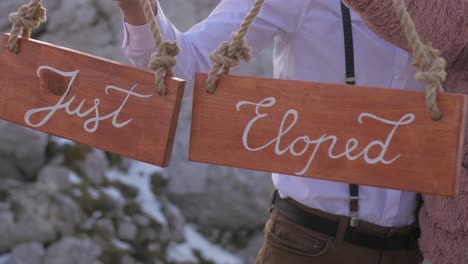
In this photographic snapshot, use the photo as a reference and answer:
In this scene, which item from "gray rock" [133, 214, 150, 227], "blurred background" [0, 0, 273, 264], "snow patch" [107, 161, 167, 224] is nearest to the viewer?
"blurred background" [0, 0, 273, 264]

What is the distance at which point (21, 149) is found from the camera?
9.95 ft

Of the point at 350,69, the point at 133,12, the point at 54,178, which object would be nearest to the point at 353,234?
the point at 350,69

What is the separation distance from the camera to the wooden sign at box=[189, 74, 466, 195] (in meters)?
0.73

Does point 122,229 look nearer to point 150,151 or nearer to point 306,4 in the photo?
point 306,4

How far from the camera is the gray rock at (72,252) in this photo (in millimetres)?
2674

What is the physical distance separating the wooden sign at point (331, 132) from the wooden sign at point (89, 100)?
1.8 inches

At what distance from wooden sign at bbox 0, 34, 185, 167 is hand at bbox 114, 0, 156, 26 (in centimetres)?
14

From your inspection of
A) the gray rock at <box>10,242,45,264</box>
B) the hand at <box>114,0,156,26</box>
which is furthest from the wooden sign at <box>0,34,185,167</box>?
the gray rock at <box>10,242,45,264</box>

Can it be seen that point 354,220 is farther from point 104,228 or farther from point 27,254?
point 104,228

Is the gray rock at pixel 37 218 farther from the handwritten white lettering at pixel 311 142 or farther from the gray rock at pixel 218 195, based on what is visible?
the handwritten white lettering at pixel 311 142

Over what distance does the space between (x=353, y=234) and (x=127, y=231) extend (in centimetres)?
199

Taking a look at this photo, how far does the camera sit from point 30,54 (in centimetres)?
88

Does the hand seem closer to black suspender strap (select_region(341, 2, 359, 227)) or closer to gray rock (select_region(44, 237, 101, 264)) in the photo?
black suspender strap (select_region(341, 2, 359, 227))

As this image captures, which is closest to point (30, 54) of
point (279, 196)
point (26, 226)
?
point (279, 196)
